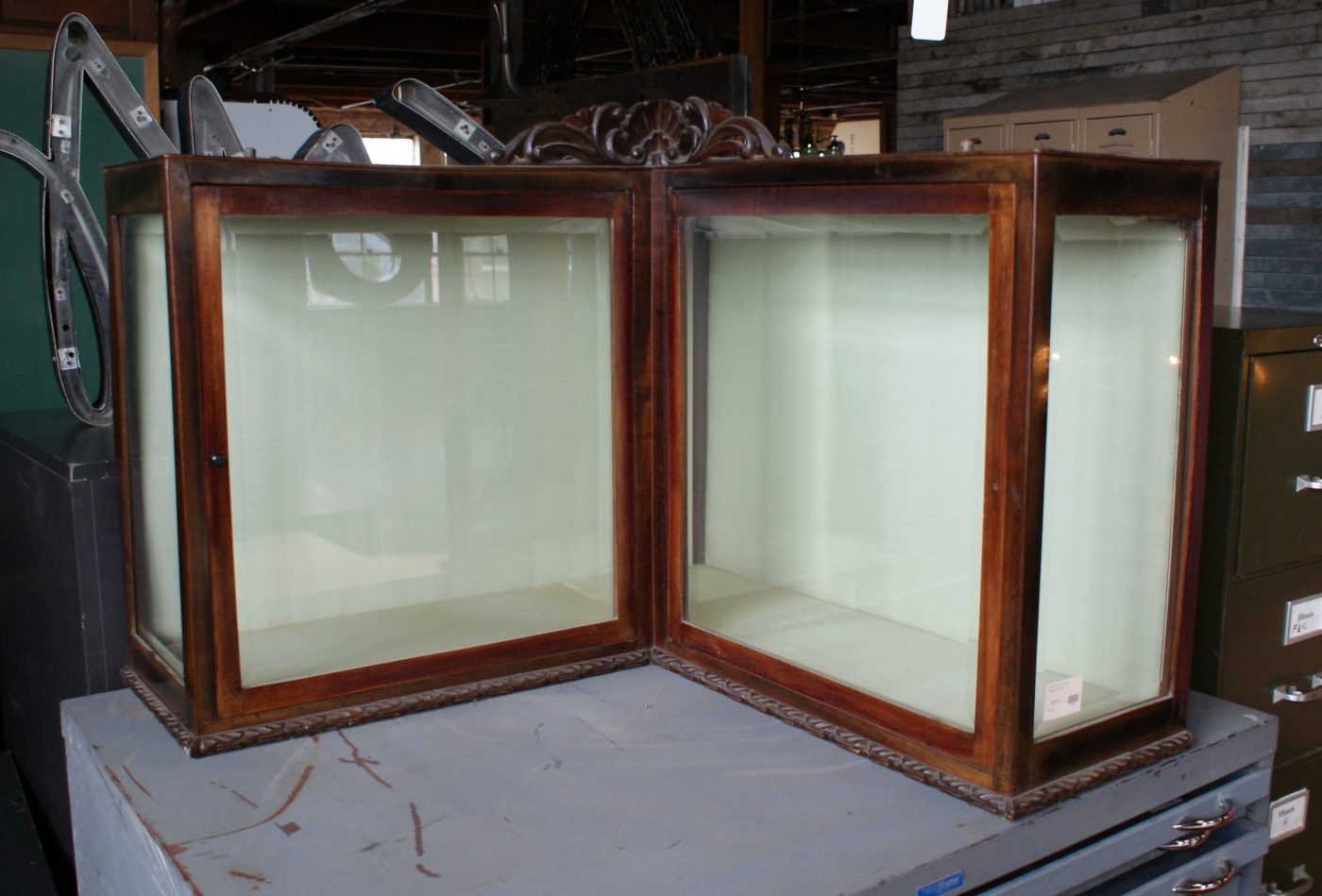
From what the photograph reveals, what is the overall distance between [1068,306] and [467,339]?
52 centimetres

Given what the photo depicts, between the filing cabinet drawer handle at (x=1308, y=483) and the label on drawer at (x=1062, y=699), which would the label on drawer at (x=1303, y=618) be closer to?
the filing cabinet drawer handle at (x=1308, y=483)

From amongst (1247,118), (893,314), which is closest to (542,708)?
(893,314)

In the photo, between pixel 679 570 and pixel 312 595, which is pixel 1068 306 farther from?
pixel 312 595

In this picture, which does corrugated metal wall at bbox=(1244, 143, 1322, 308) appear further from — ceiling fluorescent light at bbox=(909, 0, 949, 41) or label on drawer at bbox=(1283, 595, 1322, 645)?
ceiling fluorescent light at bbox=(909, 0, 949, 41)

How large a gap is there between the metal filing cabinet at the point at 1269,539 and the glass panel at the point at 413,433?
565mm

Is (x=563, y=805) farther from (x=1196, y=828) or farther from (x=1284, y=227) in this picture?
(x=1284, y=227)

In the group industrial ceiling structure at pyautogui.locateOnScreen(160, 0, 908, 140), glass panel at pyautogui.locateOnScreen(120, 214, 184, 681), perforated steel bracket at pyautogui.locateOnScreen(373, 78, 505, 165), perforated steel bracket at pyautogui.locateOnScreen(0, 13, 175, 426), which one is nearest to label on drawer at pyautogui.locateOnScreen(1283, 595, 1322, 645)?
perforated steel bracket at pyautogui.locateOnScreen(373, 78, 505, 165)

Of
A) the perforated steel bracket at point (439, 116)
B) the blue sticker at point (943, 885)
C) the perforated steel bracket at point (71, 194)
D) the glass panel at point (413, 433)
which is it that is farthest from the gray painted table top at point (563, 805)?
the perforated steel bracket at point (439, 116)

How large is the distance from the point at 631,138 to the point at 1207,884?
80 cm

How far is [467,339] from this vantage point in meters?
1.10

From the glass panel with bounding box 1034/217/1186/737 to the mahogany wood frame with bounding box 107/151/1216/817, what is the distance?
0.02 metres

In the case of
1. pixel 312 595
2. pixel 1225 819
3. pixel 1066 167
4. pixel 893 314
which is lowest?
pixel 1225 819

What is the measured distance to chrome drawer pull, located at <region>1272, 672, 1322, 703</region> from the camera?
1.24m

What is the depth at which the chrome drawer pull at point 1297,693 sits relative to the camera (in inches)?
48.8
